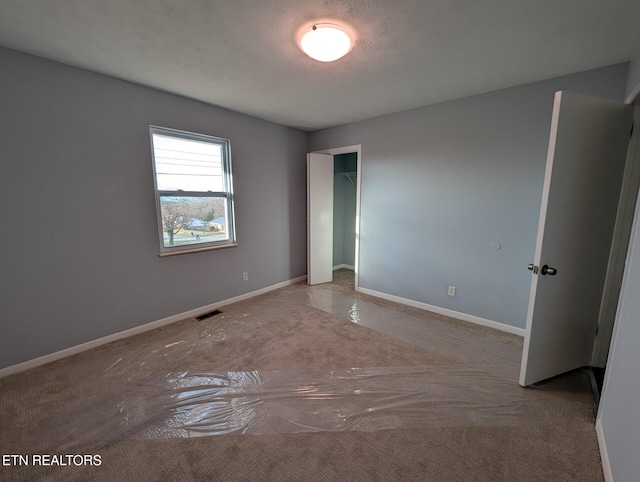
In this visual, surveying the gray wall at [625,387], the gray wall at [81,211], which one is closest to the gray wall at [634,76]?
the gray wall at [625,387]

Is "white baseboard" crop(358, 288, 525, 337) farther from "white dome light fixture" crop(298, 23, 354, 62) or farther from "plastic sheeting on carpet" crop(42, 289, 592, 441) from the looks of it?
"white dome light fixture" crop(298, 23, 354, 62)

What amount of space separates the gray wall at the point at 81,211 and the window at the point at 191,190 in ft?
0.34

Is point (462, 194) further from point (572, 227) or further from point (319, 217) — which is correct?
point (319, 217)

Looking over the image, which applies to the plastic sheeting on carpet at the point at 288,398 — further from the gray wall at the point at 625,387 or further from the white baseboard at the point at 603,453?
the gray wall at the point at 625,387

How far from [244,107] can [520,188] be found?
3.15 metres

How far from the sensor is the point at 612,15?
154 centimetres

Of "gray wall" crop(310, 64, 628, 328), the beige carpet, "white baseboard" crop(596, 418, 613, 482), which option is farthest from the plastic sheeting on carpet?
"gray wall" crop(310, 64, 628, 328)

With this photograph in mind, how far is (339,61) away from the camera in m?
2.09

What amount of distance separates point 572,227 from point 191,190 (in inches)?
139

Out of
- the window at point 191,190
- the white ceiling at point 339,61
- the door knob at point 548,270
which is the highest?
the white ceiling at point 339,61

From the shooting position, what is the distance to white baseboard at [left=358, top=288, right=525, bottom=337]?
9.01ft

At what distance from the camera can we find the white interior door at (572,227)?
171 cm

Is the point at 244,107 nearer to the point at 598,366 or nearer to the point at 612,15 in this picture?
the point at 612,15

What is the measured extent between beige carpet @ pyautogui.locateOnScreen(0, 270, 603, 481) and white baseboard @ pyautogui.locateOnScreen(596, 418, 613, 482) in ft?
0.11
